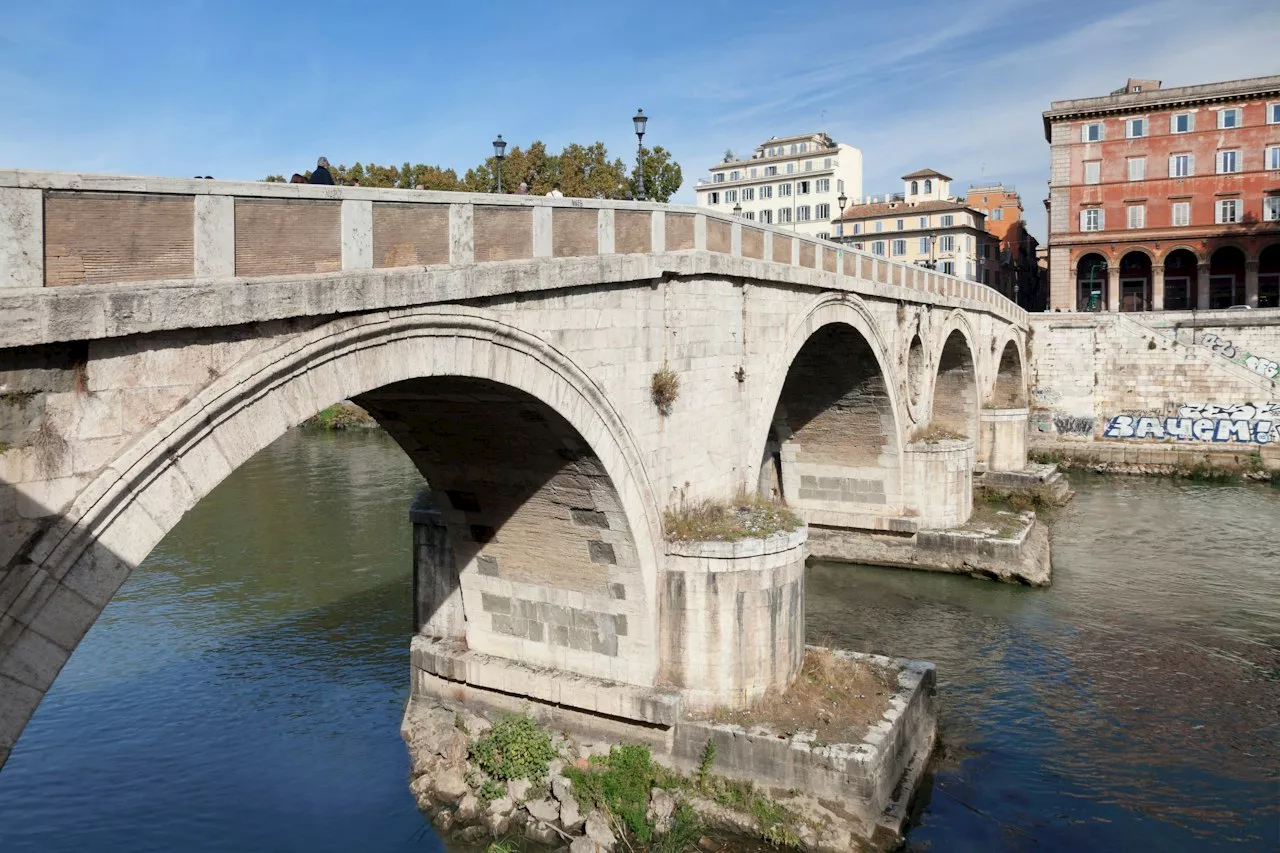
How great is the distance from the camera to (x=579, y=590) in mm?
10508

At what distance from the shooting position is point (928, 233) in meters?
49.6

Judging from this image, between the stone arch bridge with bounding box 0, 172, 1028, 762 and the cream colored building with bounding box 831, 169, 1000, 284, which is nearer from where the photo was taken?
the stone arch bridge with bounding box 0, 172, 1028, 762

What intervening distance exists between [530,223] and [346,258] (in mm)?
2230

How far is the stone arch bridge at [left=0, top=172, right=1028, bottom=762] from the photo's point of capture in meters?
4.66

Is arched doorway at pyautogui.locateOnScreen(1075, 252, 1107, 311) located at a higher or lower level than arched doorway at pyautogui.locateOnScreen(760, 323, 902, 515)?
higher

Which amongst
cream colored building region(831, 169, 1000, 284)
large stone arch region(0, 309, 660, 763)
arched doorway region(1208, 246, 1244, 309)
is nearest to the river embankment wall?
arched doorway region(1208, 246, 1244, 309)

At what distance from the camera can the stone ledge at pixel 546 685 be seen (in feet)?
33.0

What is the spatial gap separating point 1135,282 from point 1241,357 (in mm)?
9721

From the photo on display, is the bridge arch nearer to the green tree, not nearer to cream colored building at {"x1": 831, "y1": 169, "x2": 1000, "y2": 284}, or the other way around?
the green tree

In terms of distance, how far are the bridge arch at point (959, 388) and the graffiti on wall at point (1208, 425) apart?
9705 millimetres

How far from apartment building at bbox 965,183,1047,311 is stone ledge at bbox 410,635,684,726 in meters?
51.0

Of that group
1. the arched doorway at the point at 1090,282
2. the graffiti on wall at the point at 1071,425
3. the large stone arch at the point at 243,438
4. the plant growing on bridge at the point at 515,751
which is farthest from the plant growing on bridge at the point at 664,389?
the arched doorway at the point at 1090,282

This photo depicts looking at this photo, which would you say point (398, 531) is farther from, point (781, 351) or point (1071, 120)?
point (1071, 120)

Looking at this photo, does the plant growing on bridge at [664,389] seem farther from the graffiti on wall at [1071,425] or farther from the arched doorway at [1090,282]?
the arched doorway at [1090,282]
